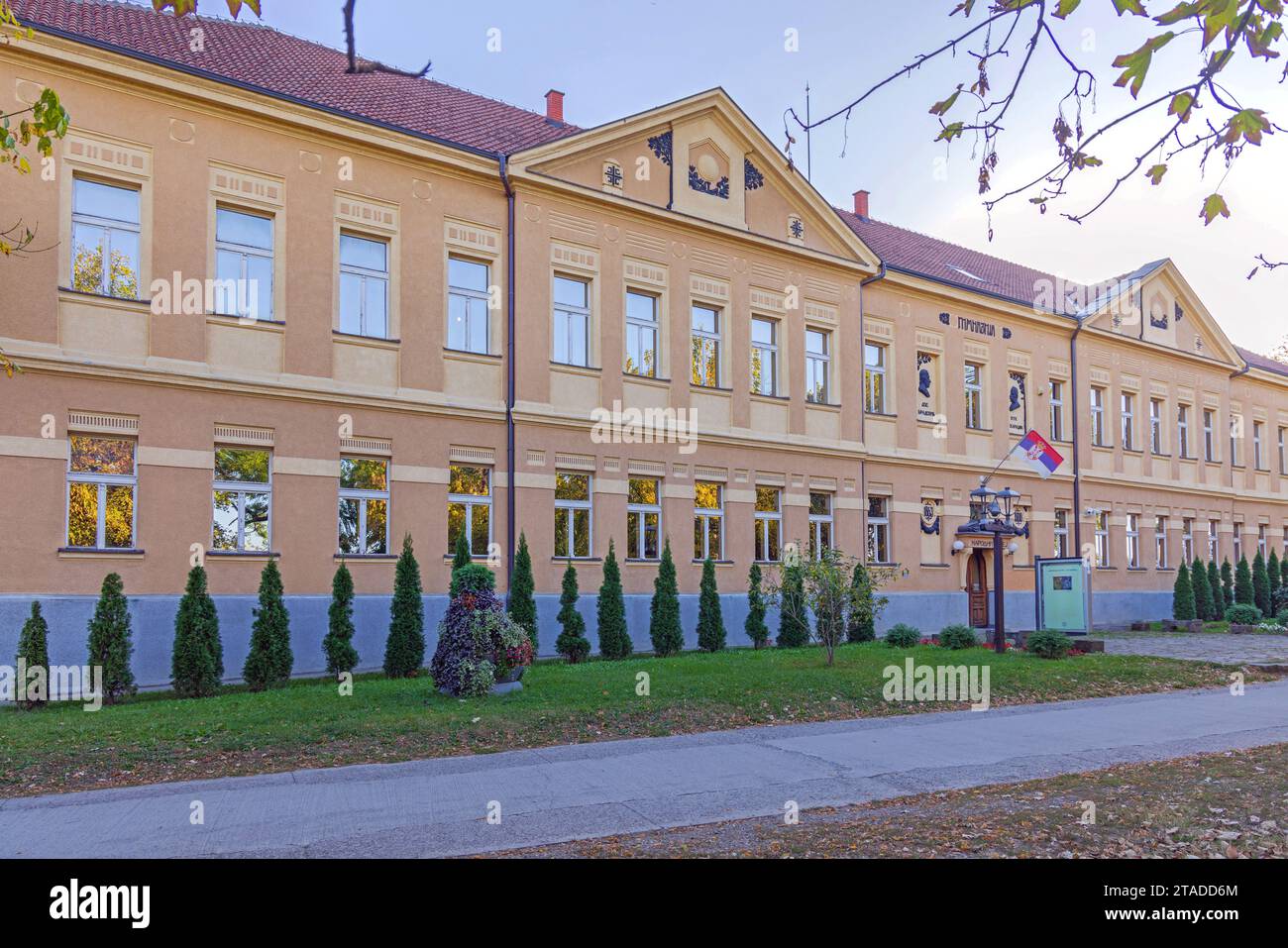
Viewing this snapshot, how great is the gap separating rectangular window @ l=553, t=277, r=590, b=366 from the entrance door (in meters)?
13.4

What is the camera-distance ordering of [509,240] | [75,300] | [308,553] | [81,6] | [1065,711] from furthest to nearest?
[509,240] → [81,6] → [308,553] → [75,300] → [1065,711]

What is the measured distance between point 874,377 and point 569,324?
9.65m

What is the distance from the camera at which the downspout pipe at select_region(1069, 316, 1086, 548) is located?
31812 mm

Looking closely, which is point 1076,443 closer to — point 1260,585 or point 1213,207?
point 1260,585

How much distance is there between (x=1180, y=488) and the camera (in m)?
35.9

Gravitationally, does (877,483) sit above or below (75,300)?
below

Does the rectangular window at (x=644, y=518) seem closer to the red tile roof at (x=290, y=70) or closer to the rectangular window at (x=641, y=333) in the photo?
the rectangular window at (x=641, y=333)

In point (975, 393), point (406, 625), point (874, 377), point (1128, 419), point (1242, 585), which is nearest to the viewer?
point (406, 625)

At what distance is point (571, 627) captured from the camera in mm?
19219

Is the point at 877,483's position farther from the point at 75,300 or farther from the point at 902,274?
the point at 75,300

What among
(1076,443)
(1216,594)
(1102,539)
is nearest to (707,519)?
(1076,443)

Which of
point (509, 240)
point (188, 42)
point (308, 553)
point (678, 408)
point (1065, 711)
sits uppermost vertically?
point (188, 42)
